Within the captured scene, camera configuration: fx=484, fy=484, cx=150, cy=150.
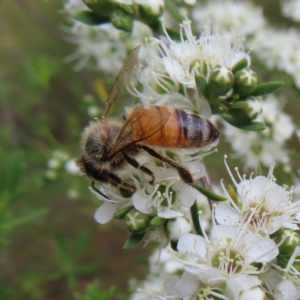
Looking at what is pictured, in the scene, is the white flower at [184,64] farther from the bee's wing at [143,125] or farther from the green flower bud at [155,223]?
the green flower bud at [155,223]

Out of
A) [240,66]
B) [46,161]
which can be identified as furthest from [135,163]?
[46,161]

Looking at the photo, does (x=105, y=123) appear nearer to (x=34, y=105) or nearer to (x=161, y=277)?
(x=161, y=277)

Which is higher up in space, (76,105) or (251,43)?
(251,43)

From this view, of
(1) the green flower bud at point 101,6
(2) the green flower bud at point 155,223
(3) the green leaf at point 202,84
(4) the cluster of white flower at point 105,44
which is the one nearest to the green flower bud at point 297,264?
(2) the green flower bud at point 155,223

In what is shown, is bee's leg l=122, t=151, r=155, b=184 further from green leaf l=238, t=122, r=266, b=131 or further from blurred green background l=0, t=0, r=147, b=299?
blurred green background l=0, t=0, r=147, b=299

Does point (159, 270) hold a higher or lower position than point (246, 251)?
→ lower

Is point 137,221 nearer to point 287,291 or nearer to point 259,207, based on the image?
point 259,207

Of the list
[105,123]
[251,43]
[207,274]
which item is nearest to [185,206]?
[207,274]
